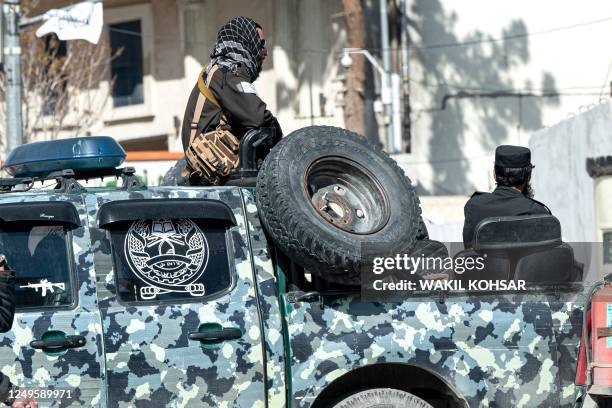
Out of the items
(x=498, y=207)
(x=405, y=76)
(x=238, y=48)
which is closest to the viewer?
(x=498, y=207)

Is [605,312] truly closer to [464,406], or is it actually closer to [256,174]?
[464,406]

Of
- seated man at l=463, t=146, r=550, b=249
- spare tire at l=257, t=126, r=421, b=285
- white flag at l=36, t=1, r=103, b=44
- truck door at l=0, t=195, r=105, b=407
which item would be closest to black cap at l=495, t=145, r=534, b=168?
seated man at l=463, t=146, r=550, b=249

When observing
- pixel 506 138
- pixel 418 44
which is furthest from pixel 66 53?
pixel 506 138

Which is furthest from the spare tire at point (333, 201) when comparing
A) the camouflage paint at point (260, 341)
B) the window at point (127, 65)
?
the window at point (127, 65)

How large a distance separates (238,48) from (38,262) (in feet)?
6.76

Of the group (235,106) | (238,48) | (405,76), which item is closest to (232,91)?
(235,106)

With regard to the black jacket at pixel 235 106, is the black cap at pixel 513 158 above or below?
below

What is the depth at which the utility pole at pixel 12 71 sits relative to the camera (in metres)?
13.8

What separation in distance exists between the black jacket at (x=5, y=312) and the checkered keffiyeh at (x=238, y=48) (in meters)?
2.23

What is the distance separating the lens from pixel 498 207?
20.5 ft

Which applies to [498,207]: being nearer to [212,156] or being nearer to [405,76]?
[212,156]

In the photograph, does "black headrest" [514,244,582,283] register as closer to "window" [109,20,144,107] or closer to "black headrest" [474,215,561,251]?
"black headrest" [474,215,561,251]

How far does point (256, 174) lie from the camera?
6.18 metres

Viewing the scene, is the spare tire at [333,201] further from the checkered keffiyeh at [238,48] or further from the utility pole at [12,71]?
the utility pole at [12,71]
